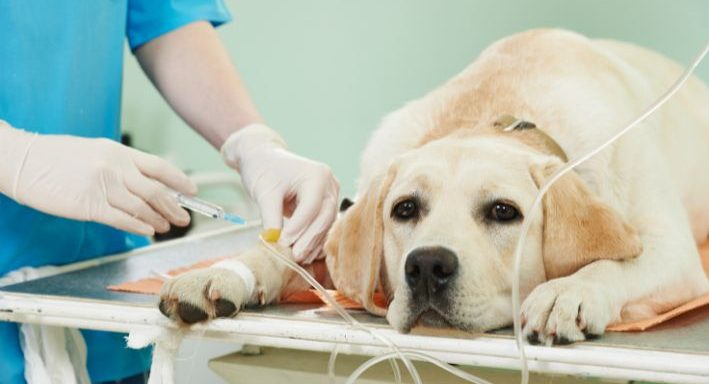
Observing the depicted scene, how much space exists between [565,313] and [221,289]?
1.30 feet

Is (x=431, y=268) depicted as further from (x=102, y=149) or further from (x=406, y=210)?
(x=102, y=149)

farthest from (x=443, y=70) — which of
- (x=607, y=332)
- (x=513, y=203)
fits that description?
(x=607, y=332)

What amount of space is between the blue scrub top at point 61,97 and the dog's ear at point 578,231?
0.69m

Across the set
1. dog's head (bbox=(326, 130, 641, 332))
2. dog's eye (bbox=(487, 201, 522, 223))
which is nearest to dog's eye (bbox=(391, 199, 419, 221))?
dog's head (bbox=(326, 130, 641, 332))

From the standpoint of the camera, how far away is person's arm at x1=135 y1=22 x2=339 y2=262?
134 centimetres

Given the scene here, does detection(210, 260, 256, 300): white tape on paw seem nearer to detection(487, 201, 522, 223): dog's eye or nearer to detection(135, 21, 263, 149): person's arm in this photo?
detection(487, 201, 522, 223): dog's eye

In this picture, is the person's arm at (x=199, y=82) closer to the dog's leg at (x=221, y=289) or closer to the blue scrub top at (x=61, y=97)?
the blue scrub top at (x=61, y=97)

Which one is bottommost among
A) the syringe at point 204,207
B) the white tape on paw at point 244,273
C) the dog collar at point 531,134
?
the white tape on paw at point 244,273

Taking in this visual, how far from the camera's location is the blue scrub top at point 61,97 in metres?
1.34

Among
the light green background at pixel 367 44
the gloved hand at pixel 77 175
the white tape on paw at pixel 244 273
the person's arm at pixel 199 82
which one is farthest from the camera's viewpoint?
the light green background at pixel 367 44

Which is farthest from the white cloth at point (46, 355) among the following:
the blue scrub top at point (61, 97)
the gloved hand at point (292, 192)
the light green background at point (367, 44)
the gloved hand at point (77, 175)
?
the light green background at point (367, 44)

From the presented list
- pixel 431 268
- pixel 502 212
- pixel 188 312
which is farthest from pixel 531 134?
pixel 188 312

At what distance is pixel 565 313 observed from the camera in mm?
943

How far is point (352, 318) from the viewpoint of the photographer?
108 cm
